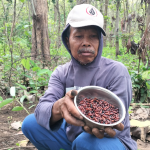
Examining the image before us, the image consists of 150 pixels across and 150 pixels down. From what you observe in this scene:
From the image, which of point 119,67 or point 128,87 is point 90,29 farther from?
point 128,87

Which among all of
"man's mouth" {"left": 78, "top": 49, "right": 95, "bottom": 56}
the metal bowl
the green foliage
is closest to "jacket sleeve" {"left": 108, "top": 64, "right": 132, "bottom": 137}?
the metal bowl

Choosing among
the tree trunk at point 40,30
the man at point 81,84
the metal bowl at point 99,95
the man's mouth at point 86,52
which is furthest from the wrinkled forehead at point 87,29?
the tree trunk at point 40,30

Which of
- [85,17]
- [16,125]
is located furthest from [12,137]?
[85,17]

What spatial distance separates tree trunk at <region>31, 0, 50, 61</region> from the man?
2734 mm

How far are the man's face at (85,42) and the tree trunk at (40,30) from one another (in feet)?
9.20

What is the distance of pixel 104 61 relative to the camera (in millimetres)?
1561

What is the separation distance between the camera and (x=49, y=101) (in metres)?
1.41

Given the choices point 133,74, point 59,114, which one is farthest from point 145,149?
point 133,74

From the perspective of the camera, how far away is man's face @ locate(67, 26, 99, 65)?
1414mm

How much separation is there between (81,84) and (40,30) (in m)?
3.23

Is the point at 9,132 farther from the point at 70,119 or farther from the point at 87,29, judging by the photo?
the point at 87,29

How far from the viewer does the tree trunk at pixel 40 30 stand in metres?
4.25

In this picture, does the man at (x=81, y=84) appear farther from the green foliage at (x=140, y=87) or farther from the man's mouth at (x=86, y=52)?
the green foliage at (x=140, y=87)

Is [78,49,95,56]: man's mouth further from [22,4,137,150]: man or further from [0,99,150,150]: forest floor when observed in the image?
[0,99,150,150]: forest floor
